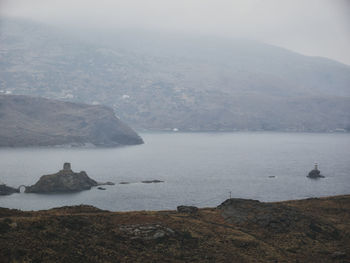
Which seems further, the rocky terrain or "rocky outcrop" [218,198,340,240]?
"rocky outcrop" [218,198,340,240]

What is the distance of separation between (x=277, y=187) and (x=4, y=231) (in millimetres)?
110060

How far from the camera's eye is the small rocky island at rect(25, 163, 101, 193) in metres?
120

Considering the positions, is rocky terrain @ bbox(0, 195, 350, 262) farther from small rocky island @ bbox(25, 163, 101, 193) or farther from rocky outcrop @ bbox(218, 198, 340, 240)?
small rocky island @ bbox(25, 163, 101, 193)

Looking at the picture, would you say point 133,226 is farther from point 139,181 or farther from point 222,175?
point 222,175

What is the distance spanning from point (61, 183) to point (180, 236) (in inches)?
3471

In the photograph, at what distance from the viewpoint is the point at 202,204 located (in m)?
106

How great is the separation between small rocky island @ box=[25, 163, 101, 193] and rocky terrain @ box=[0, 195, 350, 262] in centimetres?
7348

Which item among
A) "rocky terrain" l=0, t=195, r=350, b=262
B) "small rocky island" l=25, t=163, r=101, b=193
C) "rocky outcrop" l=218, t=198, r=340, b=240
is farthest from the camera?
"small rocky island" l=25, t=163, r=101, b=193

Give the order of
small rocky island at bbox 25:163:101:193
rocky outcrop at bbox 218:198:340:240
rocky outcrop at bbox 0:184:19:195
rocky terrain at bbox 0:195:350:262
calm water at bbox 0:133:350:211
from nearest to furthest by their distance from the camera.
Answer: rocky terrain at bbox 0:195:350:262 → rocky outcrop at bbox 218:198:340:240 → calm water at bbox 0:133:350:211 → rocky outcrop at bbox 0:184:19:195 → small rocky island at bbox 25:163:101:193

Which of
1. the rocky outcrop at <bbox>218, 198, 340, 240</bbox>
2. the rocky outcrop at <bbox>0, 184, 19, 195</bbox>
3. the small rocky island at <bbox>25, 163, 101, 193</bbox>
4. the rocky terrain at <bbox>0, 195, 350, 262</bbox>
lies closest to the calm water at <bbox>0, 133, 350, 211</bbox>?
the rocky outcrop at <bbox>0, 184, 19, 195</bbox>

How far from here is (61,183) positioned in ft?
401

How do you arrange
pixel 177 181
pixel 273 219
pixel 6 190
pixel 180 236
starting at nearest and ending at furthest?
pixel 180 236, pixel 273 219, pixel 6 190, pixel 177 181

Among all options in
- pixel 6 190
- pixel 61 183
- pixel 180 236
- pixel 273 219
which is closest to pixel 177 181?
pixel 61 183

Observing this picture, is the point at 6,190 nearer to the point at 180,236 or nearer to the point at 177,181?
the point at 177,181
